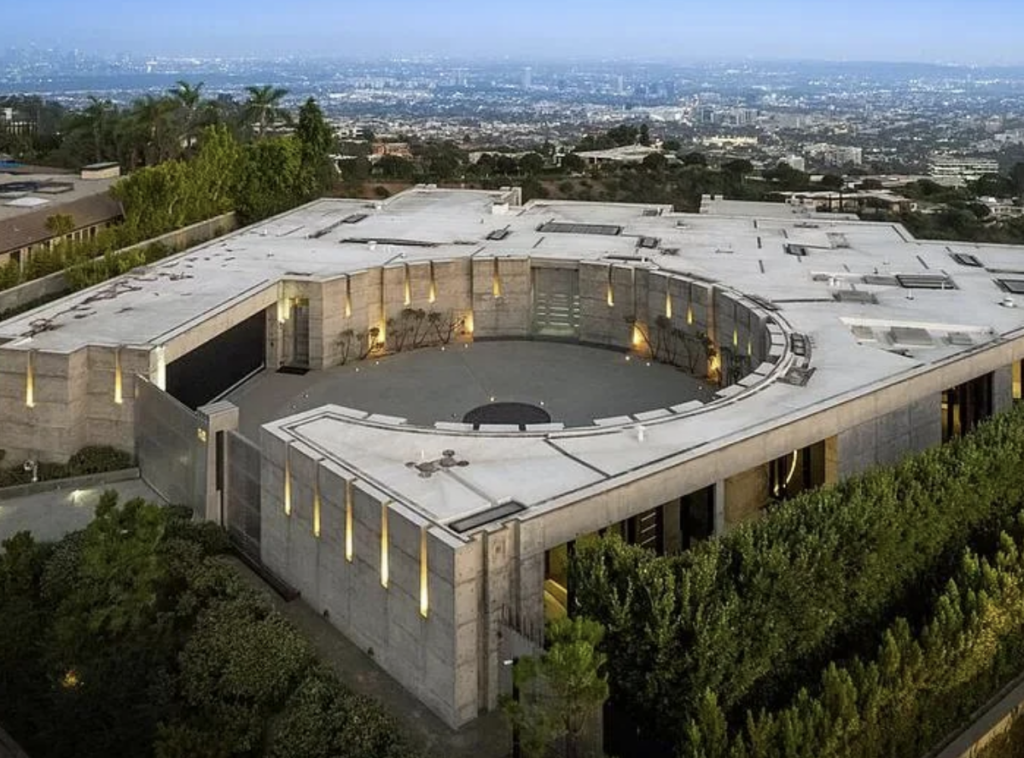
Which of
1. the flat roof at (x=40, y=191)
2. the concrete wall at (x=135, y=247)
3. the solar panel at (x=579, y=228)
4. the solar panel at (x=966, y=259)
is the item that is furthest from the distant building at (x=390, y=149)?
the solar panel at (x=966, y=259)

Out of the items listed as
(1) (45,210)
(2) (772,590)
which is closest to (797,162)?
(1) (45,210)

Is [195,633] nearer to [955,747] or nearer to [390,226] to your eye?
[955,747]

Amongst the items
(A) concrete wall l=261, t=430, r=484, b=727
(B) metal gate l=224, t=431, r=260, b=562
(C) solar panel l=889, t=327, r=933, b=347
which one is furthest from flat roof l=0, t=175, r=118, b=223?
(C) solar panel l=889, t=327, r=933, b=347

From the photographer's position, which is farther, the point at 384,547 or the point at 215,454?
the point at 215,454

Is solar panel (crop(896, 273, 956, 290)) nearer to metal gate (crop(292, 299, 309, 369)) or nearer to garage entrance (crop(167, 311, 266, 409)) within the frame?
metal gate (crop(292, 299, 309, 369))

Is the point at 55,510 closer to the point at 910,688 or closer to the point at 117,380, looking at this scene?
the point at 117,380

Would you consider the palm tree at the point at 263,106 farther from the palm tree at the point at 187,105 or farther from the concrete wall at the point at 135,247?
the concrete wall at the point at 135,247

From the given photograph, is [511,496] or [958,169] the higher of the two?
[958,169]

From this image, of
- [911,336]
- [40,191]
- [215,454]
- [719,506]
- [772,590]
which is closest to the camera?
[772,590]

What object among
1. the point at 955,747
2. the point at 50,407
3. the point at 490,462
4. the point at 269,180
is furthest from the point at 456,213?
the point at 955,747
